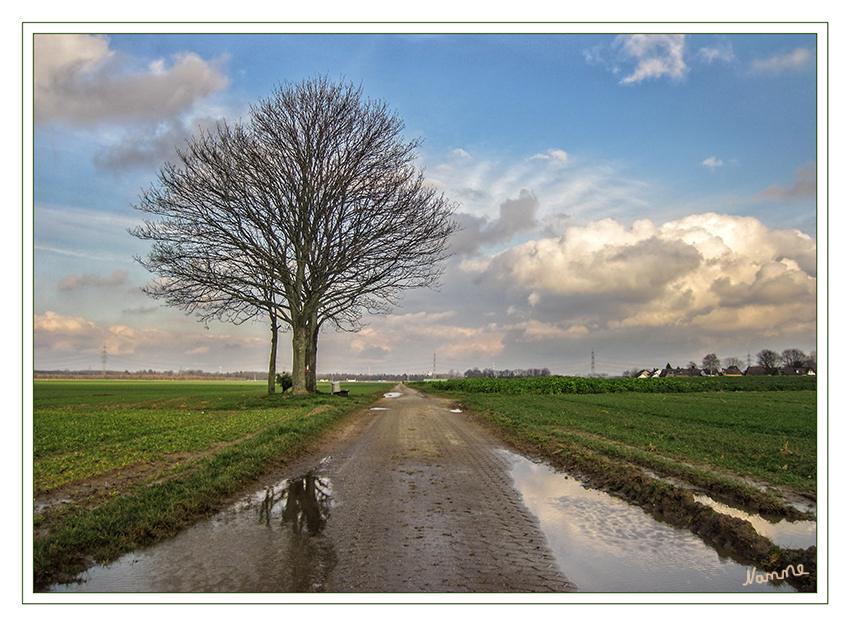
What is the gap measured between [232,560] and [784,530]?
21.3 ft

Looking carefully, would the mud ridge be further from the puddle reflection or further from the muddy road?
the puddle reflection

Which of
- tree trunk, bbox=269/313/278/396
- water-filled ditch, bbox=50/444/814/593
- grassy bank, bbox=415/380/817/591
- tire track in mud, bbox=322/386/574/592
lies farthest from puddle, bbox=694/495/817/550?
tree trunk, bbox=269/313/278/396

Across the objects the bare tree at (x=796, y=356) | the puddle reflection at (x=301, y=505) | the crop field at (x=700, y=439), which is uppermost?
the bare tree at (x=796, y=356)

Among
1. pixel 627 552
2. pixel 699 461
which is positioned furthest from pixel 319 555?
pixel 699 461

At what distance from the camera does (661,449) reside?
11.4 meters

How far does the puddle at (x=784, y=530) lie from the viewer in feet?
17.3

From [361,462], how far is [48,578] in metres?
6.26

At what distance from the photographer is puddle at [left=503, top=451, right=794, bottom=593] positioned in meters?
4.22

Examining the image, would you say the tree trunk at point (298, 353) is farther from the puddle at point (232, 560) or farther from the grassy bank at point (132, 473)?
the puddle at point (232, 560)

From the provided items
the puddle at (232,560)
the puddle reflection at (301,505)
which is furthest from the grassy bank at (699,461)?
the puddle reflection at (301,505)

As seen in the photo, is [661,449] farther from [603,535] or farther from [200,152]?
[200,152]
